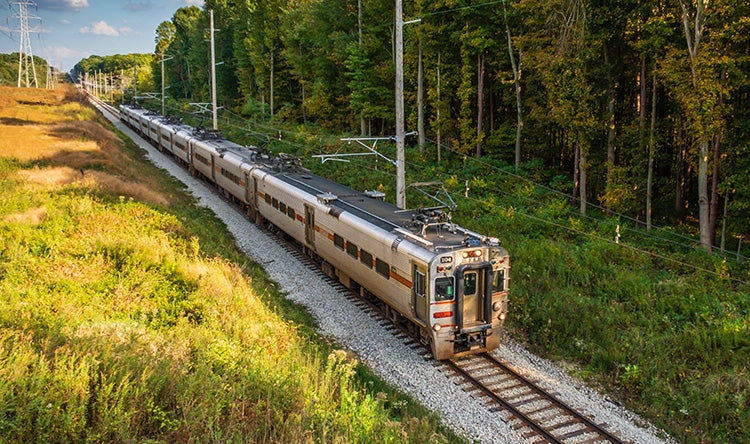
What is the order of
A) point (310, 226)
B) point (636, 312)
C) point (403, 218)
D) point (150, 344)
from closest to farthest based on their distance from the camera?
1. point (150, 344)
2. point (636, 312)
3. point (403, 218)
4. point (310, 226)

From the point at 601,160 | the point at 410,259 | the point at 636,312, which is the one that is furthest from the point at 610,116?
the point at 410,259

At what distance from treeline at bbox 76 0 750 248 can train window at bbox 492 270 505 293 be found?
34.6 feet

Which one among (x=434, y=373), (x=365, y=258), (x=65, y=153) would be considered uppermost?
(x=65, y=153)

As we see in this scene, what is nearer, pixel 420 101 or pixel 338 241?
pixel 338 241

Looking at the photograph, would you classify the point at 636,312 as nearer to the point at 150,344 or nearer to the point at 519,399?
the point at 519,399

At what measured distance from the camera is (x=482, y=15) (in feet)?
100

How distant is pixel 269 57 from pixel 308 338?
2001 inches

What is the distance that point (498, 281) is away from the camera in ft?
45.1

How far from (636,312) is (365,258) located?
7843 mm

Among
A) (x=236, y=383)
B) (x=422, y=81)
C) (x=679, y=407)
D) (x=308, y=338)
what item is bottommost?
(x=679, y=407)

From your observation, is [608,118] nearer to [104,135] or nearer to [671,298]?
[671,298]

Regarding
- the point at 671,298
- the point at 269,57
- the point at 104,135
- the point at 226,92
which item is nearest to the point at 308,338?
the point at 671,298

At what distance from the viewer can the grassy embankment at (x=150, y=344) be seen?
703 centimetres

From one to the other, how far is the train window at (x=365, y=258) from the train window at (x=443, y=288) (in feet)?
10.7
